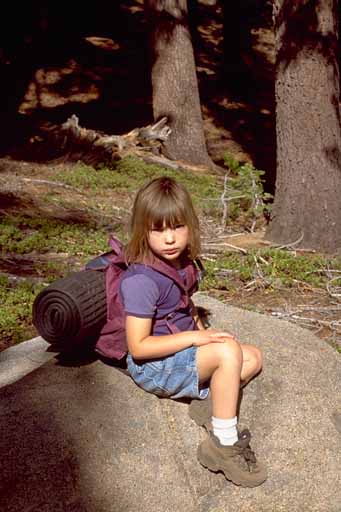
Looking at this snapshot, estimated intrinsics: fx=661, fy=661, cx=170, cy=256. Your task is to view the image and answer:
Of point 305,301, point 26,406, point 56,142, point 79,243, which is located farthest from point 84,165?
point 26,406

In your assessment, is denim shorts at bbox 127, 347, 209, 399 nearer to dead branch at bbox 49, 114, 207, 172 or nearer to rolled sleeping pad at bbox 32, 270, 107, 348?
rolled sleeping pad at bbox 32, 270, 107, 348

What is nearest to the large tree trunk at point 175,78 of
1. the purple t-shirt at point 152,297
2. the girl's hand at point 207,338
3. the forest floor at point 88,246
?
A: the forest floor at point 88,246

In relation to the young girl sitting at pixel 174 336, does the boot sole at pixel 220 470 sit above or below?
below

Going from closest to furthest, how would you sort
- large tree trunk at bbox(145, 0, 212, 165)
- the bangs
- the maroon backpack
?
the bangs, the maroon backpack, large tree trunk at bbox(145, 0, 212, 165)

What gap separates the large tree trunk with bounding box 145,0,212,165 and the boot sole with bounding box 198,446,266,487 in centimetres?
854

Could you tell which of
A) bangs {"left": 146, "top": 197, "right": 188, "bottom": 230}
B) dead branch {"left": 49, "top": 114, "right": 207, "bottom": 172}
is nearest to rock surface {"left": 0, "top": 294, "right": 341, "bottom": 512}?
bangs {"left": 146, "top": 197, "right": 188, "bottom": 230}

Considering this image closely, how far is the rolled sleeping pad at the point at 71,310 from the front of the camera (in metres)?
3.49

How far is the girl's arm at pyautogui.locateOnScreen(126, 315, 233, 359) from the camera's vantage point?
3.29 metres

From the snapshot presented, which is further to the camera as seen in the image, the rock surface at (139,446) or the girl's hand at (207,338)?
the girl's hand at (207,338)

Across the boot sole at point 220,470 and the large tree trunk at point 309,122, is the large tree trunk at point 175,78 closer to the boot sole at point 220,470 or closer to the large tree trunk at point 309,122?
the large tree trunk at point 309,122

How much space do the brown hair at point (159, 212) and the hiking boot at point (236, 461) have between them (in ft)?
3.32

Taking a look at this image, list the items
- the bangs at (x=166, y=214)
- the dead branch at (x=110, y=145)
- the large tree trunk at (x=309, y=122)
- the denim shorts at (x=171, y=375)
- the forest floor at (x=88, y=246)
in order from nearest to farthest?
the bangs at (x=166, y=214) < the denim shorts at (x=171, y=375) < the forest floor at (x=88, y=246) < the large tree trunk at (x=309, y=122) < the dead branch at (x=110, y=145)

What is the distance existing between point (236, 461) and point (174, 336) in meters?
0.69

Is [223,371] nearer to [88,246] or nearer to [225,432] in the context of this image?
[225,432]
